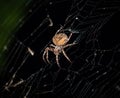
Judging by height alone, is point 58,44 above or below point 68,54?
above

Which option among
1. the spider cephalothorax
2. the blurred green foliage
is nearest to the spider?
the spider cephalothorax

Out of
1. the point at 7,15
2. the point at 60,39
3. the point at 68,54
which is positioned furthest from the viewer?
the point at 68,54

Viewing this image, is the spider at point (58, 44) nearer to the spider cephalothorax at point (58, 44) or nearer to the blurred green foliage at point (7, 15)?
the spider cephalothorax at point (58, 44)

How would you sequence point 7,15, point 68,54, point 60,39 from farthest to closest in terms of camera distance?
1. point 68,54
2. point 60,39
3. point 7,15

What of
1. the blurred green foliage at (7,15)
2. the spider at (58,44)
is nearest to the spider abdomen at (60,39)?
the spider at (58,44)

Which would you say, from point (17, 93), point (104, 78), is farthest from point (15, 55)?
point (104, 78)

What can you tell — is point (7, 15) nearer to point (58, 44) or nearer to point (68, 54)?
point (58, 44)

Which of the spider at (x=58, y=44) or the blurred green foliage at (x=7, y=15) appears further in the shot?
the spider at (x=58, y=44)

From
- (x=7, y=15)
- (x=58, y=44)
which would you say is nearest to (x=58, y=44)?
(x=58, y=44)

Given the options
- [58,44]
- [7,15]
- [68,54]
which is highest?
[7,15]
